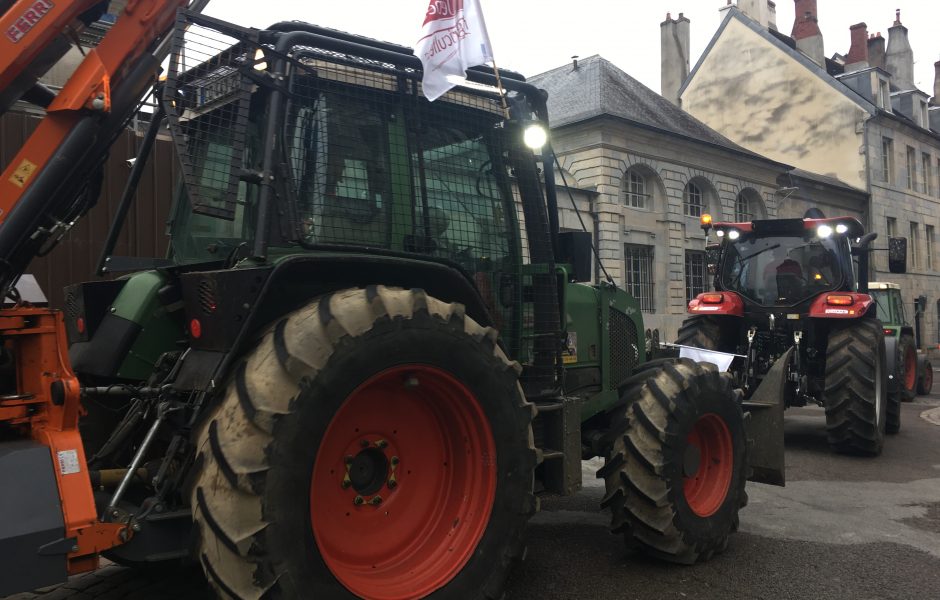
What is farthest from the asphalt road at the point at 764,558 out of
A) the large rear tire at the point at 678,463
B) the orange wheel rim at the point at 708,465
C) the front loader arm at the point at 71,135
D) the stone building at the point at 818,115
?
the stone building at the point at 818,115

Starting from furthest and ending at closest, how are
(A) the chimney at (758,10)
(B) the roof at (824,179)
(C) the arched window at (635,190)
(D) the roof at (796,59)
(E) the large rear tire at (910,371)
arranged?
(A) the chimney at (758,10) → (D) the roof at (796,59) → (B) the roof at (824,179) → (C) the arched window at (635,190) → (E) the large rear tire at (910,371)

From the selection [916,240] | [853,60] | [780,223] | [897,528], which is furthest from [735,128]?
[897,528]

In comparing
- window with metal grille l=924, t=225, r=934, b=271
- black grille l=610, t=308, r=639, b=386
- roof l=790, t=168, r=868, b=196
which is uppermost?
roof l=790, t=168, r=868, b=196

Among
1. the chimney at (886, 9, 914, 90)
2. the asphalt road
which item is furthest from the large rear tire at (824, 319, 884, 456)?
the chimney at (886, 9, 914, 90)

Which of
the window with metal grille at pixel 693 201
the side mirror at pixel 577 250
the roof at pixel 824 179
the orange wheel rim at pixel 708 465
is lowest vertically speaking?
the orange wheel rim at pixel 708 465

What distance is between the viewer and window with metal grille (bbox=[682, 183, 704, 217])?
25156 millimetres

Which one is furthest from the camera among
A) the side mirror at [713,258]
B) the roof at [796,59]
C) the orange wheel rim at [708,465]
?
the roof at [796,59]

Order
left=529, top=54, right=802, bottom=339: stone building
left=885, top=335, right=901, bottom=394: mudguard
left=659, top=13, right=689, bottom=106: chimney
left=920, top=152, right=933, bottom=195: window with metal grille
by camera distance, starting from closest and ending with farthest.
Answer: left=885, top=335, right=901, bottom=394: mudguard
left=529, top=54, right=802, bottom=339: stone building
left=659, top=13, right=689, bottom=106: chimney
left=920, top=152, right=933, bottom=195: window with metal grille

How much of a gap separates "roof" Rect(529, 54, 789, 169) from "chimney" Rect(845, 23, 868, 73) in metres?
13.4

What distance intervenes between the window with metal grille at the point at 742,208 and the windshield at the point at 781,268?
17.9 metres

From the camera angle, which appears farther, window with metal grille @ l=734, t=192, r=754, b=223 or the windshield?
window with metal grille @ l=734, t=192, r=754, b=223

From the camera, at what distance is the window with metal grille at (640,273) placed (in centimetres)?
2328

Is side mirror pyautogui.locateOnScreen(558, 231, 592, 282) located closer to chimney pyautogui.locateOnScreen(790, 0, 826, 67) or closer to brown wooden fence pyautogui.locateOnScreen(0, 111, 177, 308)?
brown wooden fence pyautogui.locateOnScreen(0, 111, 177, 308)

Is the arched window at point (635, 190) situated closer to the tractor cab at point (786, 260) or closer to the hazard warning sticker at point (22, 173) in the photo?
the tractor cab at point (786, 260)
